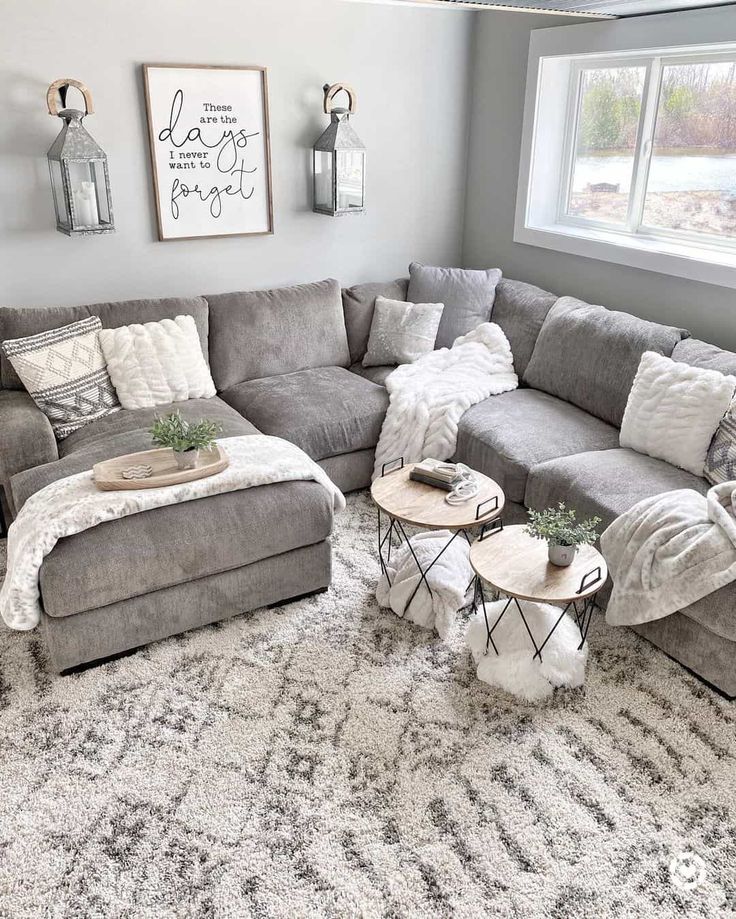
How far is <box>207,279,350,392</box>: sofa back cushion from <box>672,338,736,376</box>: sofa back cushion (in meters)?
1.70

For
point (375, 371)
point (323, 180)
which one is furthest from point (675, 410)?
point (323, 180)

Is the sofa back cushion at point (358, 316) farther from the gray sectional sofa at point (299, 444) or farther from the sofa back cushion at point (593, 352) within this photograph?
the sofa back cushion at point (593, 352)

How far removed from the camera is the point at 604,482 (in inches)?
113

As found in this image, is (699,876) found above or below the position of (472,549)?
below

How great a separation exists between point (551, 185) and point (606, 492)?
223 centimetres

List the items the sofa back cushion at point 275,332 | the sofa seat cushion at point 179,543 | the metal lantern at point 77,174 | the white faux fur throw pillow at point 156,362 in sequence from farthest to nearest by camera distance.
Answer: the sofa back cushion at point 275,332
the white faux fur throw pillow at point 156,362
the metal lantern at point 77,174
the sofa seat cushion at point 179,543

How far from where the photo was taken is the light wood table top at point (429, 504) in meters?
2.59

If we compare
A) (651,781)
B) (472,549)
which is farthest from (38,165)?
(651,781)

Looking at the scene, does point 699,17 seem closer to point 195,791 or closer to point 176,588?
point 176,588

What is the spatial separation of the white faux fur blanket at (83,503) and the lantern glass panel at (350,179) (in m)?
1.74

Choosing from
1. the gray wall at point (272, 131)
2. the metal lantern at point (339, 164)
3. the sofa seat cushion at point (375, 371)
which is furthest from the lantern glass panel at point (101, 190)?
the sofa seat cushion at point (375, 371)

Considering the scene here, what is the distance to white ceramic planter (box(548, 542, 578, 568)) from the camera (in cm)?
236

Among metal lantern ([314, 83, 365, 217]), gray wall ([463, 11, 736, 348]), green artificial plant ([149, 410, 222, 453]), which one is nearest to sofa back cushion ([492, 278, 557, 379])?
gray wall ([463, 11, 736, 348])

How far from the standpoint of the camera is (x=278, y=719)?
7.64 feet
